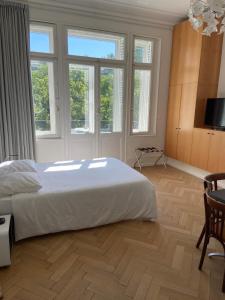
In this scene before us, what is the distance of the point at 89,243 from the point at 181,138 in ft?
9.96

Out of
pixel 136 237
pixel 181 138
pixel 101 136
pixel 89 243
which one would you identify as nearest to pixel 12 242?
pixel 89 243

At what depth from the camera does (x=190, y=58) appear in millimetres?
4145

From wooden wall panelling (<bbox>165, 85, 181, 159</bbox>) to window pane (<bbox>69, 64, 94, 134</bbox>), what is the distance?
1717 millimetres

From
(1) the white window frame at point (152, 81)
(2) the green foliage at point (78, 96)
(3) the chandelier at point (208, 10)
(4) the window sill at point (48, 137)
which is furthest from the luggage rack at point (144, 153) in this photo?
(3) the chandelier at point (208, 10)

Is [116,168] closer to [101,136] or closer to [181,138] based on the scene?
[101,136]

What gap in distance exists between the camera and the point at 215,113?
3934mm

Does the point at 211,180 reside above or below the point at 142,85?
below

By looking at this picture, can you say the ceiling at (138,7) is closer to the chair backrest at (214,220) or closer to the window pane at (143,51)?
the window pane at (143,51)

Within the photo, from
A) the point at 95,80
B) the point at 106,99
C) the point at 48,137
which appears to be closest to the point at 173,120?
the point at 106,99

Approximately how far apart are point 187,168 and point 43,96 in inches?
126

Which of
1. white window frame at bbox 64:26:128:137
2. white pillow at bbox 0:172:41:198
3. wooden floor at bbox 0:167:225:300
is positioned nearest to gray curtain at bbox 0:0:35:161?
white window frame at bbox 64:26:128:137

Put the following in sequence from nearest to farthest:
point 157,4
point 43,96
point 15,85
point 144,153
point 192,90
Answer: point 15,85
point 157,4
point 43,96
point 192,90
point 144,153

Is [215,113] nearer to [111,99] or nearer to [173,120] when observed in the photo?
[173,120]

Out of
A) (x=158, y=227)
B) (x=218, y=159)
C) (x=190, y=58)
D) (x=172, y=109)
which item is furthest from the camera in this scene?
(x=172, y=109)
